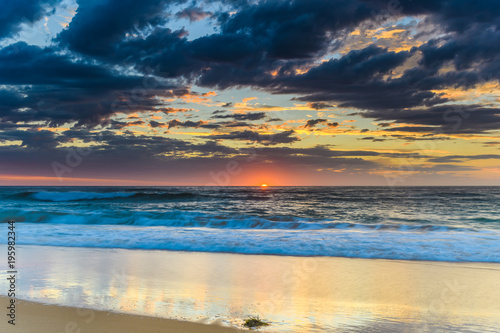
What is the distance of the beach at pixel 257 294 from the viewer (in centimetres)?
551

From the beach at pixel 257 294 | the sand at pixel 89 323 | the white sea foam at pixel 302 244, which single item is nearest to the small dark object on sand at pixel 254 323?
the beach at pixel 257 294

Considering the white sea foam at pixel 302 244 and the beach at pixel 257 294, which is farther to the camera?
the white sea foam at pixel 302 244

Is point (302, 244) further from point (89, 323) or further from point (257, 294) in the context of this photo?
point (89, 323)

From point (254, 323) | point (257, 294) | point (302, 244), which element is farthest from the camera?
point (302, 244)

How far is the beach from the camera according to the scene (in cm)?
551

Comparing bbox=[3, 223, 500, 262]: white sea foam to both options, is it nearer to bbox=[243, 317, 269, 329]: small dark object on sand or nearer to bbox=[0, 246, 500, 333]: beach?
bbox=[0, 246, 500, 333]: beach

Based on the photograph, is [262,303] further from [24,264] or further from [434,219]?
[434,219]

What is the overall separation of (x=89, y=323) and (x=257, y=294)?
116 inches

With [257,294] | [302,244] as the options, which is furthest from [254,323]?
[302,244]

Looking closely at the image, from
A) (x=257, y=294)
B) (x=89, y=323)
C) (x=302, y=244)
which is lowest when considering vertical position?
(x=302, y=244)

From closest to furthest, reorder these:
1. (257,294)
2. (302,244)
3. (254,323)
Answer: (254,323) < (257,294) < (302,244)

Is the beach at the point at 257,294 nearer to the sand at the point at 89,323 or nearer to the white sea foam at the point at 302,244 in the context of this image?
the sand at the point at 89,323

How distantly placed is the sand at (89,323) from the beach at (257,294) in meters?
0.01

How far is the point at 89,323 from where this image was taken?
5430mm
